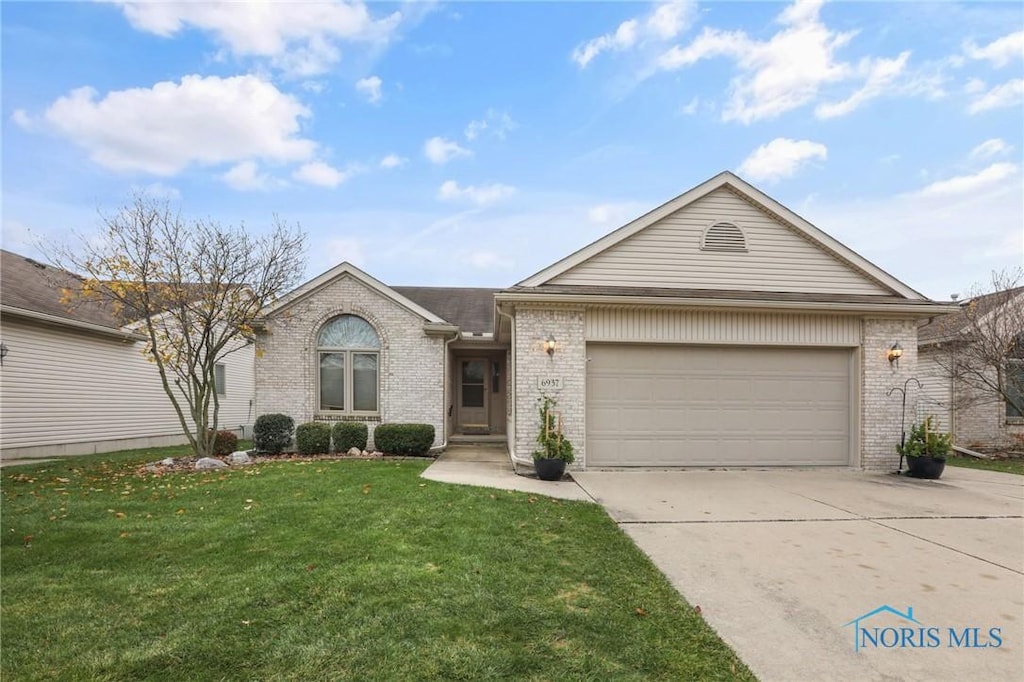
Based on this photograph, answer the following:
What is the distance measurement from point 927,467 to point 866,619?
7.44 meters

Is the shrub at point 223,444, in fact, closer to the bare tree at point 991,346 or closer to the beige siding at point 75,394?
the beige siding at point 75,394

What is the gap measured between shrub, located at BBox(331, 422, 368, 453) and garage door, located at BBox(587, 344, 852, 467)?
5.68 metres

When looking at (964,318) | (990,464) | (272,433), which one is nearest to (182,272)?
(272,433)

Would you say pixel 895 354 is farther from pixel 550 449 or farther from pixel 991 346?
pixel 550 449

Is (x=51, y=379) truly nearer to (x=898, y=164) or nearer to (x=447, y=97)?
(x=447, y=97)

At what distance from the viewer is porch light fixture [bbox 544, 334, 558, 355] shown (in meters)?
9.15

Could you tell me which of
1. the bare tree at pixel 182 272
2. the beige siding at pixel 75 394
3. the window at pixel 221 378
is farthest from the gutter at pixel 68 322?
the window at pixel 221 378

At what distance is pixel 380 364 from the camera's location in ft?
41.3

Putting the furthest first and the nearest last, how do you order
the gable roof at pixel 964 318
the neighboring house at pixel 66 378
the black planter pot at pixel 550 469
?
the gable roof at pixel 964 318 < the neighboring house at pixel 66 378 < the black planter pot at pixel 550 469

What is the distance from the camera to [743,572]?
4188 mm

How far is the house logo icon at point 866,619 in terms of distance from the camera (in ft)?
10.1

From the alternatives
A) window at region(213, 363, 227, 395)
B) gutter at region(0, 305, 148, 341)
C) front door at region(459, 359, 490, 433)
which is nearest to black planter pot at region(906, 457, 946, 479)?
front door at region(459, 359, 490, 433)

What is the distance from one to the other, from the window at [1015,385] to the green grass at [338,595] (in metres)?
14.5

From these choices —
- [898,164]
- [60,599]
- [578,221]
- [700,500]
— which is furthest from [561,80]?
[60,599]
